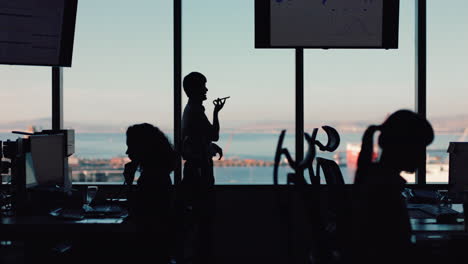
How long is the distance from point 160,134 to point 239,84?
6.95 ft

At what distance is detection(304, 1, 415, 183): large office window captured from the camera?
4.21 meters

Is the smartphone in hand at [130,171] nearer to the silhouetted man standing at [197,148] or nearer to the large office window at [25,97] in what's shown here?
the silhouetted man standing at [197,148]

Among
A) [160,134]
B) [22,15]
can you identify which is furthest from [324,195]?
[22,15]

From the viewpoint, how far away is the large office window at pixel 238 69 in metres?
4.21

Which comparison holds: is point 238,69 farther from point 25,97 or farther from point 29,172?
point 29,172

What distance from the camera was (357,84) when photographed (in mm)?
4777

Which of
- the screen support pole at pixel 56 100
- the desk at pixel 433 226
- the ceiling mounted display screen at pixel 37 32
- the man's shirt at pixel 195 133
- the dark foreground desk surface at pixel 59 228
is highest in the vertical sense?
the ceiling mounted display screen at pixel 37 32

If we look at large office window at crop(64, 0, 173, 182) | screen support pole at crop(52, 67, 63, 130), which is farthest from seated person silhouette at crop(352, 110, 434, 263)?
screen support pole at crop(52, 67, 63, 130)

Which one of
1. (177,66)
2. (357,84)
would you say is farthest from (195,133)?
(357,84)

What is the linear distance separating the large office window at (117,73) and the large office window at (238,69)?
0.25 metres

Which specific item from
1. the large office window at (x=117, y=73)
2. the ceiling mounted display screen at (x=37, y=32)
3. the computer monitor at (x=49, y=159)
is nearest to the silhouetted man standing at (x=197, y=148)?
the large office window at (x=117, y=73)

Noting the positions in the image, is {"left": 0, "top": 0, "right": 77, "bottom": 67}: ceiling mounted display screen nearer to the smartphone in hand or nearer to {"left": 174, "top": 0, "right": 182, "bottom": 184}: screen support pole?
{"left": 174, "top": 0, "right": 182, "bottom": 184}: screen support pole

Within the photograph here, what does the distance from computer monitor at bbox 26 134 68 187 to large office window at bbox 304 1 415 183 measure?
193 cm

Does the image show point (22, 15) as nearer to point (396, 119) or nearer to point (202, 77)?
point (202, 77)
